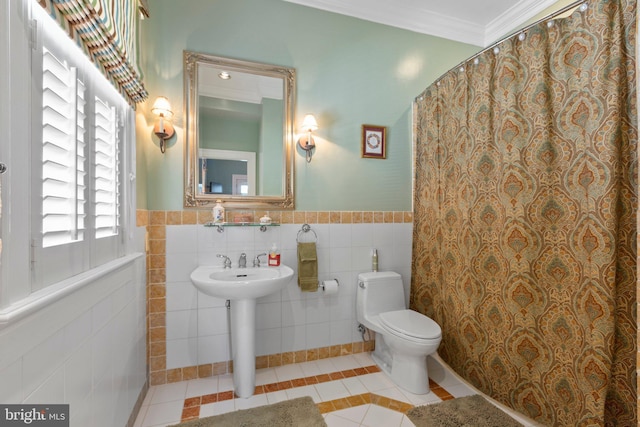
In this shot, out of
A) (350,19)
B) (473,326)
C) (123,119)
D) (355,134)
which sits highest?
(350,19)

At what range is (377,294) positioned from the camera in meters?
2.22

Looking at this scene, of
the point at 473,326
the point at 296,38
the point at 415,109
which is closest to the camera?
the point at 473,326

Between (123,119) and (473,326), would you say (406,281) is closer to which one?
(473,326)

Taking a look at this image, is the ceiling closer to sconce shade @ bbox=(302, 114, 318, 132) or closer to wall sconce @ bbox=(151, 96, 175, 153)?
sconce shade @ bbox=(302, 114, 318, 132)

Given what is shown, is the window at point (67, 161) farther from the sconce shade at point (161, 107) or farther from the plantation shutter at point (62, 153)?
the sconce shade at point (161, 107)

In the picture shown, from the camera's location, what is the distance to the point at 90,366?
107 cm

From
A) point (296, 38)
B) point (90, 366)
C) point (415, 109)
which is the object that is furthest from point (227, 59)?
point (90, 366)

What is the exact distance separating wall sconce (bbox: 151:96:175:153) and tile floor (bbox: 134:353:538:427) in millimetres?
1590

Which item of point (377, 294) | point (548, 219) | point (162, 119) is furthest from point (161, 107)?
point (548, 219)

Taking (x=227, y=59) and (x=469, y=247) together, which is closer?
(x=469, y=247)

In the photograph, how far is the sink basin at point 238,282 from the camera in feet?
5.15

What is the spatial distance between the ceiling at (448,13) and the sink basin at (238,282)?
2.03 metres

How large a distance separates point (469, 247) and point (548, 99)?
36.4 inches
